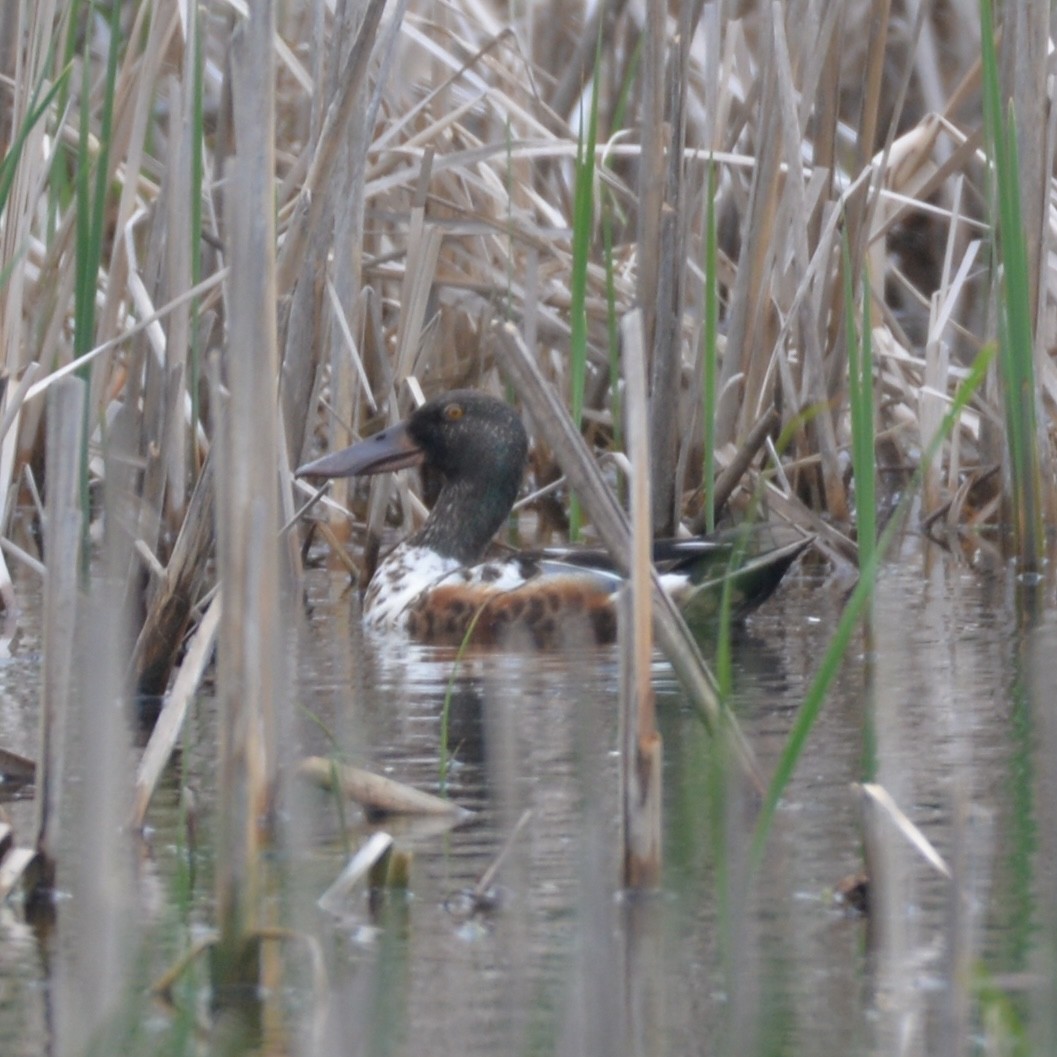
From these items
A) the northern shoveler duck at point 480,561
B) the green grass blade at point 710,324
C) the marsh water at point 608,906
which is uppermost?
the green grass blade at point 710,324

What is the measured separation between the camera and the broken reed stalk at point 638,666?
2.30 metres

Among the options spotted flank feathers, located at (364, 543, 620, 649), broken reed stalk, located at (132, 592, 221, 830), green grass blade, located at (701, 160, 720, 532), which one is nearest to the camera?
broken reed stalk, located at (132, 592, 221, 830)

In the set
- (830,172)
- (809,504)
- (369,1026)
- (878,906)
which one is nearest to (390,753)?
(878,906)

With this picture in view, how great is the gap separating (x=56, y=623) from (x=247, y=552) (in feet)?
1.35

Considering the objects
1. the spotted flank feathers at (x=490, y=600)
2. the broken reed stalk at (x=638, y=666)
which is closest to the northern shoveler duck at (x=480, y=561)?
the spotted flank feathers at (x=490, y=600)

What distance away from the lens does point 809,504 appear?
5965 millimetres

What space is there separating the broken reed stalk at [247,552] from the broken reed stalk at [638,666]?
1.23ft

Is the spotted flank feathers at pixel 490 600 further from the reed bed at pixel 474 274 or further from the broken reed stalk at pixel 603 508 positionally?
the broken reed stalk at pixel 603 508

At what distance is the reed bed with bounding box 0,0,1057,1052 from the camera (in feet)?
9.13

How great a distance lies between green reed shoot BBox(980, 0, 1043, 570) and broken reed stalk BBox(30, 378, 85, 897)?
2.10 m

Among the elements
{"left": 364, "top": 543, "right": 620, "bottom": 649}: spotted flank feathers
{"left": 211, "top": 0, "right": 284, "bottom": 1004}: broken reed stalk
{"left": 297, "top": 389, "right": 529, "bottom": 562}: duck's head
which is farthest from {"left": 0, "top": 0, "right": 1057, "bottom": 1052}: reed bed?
{"left": 364, "top": 543, "right": 620, "bottom": 649}: spotted flank feathers

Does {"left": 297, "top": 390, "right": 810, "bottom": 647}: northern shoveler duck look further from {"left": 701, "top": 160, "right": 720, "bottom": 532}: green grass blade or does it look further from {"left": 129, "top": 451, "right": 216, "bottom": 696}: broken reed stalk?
{"left": 129, "top": 451, "right": 216, "bottom": 696}: broken reed stalk

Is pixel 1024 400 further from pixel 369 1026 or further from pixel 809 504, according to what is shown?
pixel 369 1026

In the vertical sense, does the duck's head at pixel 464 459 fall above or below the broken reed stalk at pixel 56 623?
above
